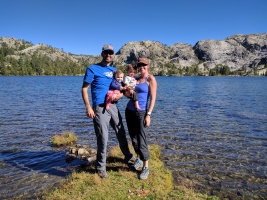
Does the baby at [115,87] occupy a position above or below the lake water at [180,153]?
above

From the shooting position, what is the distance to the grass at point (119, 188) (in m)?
7.67

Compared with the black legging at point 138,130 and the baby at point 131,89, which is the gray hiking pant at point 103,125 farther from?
the baby at point 131,89

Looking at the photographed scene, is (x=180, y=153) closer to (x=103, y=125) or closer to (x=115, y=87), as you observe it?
(x=103, y=125)

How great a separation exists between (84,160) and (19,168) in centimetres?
322

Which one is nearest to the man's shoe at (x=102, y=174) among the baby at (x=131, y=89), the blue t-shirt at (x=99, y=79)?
the blue t-shirt at (x=99, y=79)

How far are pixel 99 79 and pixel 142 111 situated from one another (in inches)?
75.8

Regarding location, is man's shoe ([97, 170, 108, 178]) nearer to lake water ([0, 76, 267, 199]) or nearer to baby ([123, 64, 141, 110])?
lake water ([0, 76, 267, 199])

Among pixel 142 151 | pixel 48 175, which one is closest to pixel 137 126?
pixel 142 151

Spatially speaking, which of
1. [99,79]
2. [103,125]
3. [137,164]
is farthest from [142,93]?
[137,164]

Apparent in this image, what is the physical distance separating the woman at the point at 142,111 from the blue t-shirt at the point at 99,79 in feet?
3.47

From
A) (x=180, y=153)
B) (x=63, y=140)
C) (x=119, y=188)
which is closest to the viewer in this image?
(x=119, y=188)

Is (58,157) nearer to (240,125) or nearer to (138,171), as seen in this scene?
(138,171)

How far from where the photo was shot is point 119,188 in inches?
319

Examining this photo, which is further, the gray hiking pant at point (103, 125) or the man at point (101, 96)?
the gray hiking pant at point (103, 125)
